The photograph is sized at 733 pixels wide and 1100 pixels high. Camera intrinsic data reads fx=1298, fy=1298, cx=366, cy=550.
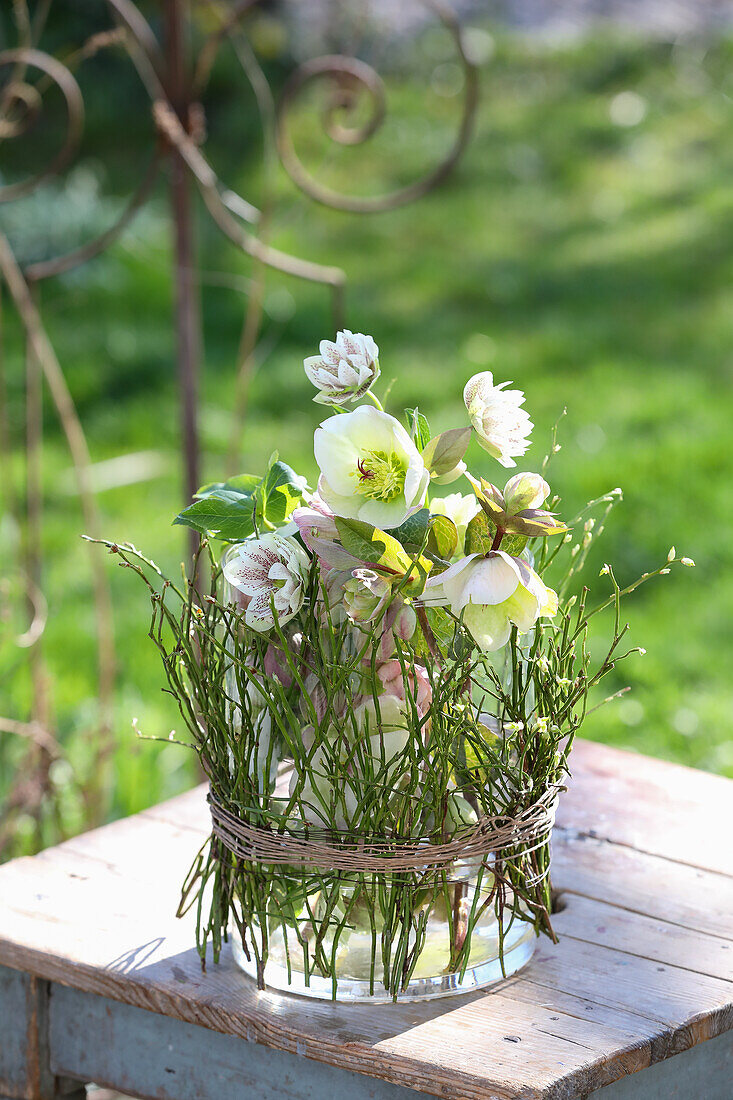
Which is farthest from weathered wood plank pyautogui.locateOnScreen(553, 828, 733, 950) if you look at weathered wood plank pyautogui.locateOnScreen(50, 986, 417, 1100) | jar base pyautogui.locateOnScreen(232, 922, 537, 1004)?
weathered wood plank pyautogui.locateOnScreen(50, 986, 417, 1100)

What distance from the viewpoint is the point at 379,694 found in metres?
0.87

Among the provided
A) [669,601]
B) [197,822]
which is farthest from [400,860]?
[669,601]

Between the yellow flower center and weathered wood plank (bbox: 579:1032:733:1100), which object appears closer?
the yellow flower center

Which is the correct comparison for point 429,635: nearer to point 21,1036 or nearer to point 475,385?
point 475,385

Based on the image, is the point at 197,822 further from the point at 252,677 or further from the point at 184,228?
the point at 184,228

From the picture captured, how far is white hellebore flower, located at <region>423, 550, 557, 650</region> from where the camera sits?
2.60 feet

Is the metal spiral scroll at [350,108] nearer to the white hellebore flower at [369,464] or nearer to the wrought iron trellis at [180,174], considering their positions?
the wrought iron trellis at [180,174]

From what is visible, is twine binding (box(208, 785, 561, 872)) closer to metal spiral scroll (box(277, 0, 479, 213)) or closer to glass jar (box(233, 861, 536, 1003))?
glass jar (box(233, 861, 536, 1003))

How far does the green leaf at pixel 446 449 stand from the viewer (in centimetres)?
84

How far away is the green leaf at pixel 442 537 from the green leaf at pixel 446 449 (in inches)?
1.4

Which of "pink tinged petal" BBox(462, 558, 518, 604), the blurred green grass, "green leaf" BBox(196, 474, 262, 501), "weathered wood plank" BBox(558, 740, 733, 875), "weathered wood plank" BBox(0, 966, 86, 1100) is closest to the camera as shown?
"pink tinged petal" BBox(462, 558, 518, 604)

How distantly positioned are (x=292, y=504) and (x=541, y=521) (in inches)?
7.1

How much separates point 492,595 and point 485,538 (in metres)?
0.07

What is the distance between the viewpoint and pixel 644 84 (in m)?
4.91
